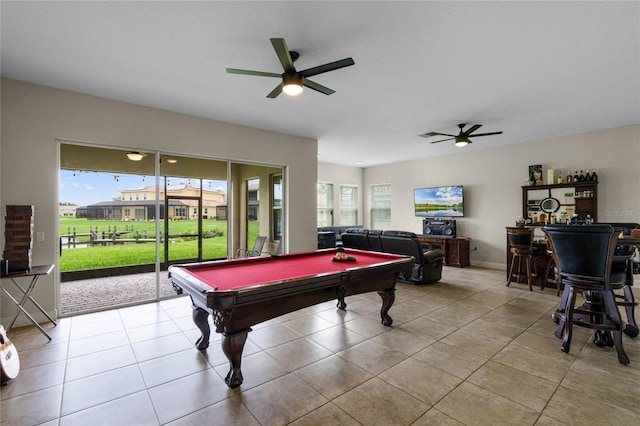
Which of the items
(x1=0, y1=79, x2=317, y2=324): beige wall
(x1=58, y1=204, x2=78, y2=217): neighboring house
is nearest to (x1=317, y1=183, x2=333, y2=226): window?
(x1=0, y1=79, x2=317, y2=324): beige wall

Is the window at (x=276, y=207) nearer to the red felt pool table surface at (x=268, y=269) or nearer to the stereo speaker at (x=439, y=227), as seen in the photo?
the red felt pool table surface at (x=268, y=269)

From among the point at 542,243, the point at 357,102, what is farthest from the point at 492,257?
the point at 357,102

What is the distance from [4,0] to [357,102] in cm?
360

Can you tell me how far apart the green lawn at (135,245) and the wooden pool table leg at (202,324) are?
10.7 feet

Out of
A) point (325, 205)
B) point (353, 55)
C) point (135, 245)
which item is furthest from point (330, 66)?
point (325, 205)

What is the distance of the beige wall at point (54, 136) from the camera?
11.3 ft

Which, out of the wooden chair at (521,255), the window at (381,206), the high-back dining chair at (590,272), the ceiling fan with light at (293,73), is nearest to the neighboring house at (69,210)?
the ceiling fan with light at (293,73)

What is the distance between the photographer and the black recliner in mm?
5207

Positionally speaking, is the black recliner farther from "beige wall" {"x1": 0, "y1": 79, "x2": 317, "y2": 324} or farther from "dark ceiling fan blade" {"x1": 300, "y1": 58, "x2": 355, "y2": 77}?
"dark ceiling fan blade" {"x1": 300, "y1": 58, "x2": 355, "y2": 77}

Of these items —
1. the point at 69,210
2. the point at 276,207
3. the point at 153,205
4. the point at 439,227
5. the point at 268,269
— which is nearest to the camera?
the point at 268,269

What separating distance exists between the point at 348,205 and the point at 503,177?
14.9ft

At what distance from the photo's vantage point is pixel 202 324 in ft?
9.29

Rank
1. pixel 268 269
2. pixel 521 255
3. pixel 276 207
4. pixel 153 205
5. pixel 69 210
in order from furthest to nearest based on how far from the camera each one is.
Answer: pixel 276 207 → pixel 153 205 → pixel 69 210 → pixel 521 255 → pixel 268 269

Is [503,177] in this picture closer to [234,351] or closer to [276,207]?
[276,207]
